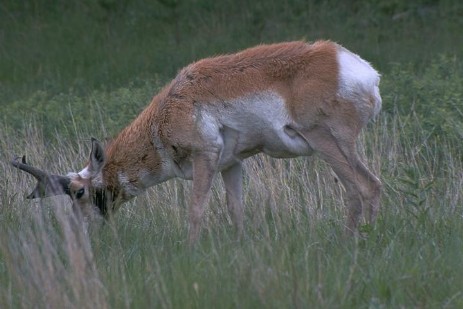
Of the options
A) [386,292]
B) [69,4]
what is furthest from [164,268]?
[69,4]

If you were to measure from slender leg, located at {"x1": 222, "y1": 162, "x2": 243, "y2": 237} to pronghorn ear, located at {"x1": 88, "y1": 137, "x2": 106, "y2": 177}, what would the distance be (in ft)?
3.48

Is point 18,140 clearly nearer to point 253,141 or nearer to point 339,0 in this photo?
point 253,141

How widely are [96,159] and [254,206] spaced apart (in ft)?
4.35

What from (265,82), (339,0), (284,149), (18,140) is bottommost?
(339,0)

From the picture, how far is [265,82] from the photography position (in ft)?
27.8

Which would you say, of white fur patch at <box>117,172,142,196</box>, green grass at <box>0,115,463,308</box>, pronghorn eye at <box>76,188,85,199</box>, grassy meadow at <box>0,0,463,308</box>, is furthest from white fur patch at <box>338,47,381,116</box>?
pronghorn eye at <box>76,188,85,199</box>

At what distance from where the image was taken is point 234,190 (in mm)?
9039

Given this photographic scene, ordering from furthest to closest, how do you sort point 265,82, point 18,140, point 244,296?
point 18,140 → point 265,82 → point 244,296

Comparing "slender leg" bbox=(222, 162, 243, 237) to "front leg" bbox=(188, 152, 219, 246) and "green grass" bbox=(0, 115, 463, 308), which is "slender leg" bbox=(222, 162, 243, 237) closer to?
"green grass" bbox=(0, 115, 463, 308)

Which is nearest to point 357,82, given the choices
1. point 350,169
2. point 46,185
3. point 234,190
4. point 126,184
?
point 350,169

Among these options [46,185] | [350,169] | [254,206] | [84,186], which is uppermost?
[46,185]

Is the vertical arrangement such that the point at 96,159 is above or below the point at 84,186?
above

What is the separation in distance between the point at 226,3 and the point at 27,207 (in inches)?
525

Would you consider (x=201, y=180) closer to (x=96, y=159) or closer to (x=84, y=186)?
(x=96, y=159)
